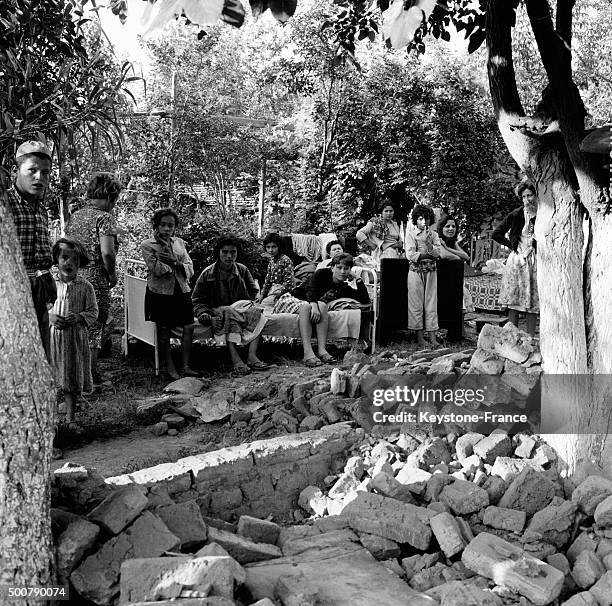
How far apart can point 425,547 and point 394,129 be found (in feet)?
35.6

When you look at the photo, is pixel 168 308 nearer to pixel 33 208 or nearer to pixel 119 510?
pixel 33 208

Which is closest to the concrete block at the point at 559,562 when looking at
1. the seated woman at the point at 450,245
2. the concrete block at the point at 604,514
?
the concrete block at the point at 604,514

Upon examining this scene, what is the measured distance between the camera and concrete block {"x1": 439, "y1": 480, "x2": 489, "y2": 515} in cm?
342

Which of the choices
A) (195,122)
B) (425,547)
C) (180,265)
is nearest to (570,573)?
(425,547)

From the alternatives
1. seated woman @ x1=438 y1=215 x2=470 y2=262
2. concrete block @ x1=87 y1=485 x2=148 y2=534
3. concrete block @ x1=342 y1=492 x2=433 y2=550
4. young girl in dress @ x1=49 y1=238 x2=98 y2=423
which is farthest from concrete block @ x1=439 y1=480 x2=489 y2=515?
seated woman @ x1=438 y1=215 x2=470 y2=262

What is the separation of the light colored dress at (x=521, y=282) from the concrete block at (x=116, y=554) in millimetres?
5721

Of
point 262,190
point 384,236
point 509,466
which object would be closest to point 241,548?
point 509,466

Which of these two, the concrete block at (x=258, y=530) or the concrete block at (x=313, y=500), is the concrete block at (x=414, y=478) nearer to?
the concrete block at (x=313, y=500)

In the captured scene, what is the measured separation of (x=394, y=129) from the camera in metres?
13.1

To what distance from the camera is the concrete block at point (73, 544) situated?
8.54 feet

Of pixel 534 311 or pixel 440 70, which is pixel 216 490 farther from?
pixel 440 70

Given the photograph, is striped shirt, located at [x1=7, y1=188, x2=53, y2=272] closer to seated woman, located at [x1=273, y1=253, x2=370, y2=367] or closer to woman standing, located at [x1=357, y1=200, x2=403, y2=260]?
seated woman, located at [x1=273, y1=253, x2=370, y2=367]

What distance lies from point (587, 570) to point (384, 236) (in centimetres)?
701

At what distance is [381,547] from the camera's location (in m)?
3.17
